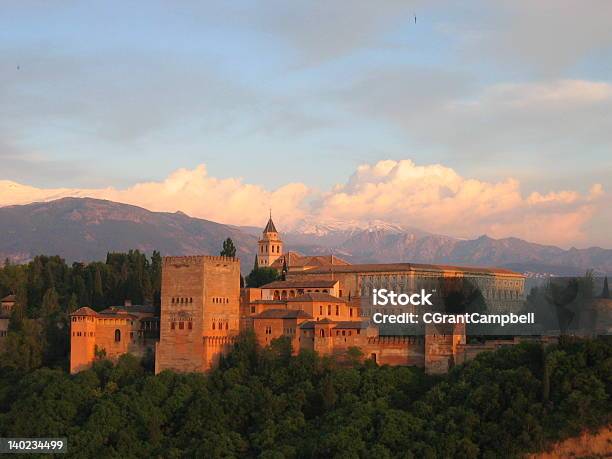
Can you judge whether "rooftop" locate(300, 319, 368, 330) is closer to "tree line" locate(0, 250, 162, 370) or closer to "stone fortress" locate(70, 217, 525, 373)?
"stone fortress" locate(70, 217, 525, 373)

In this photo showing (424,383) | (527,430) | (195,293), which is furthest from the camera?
(195,293)

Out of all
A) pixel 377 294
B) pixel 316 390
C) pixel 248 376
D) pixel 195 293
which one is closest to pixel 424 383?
pixel 316 390

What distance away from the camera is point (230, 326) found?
198 ft

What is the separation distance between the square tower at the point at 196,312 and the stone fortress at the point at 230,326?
0.17 ft

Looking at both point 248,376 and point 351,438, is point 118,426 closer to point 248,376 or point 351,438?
point 248,376

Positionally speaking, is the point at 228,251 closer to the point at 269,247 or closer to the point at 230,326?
the point at 230,326

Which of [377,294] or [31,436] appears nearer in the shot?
[31,436]

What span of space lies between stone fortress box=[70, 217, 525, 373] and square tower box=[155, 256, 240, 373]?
5 cm

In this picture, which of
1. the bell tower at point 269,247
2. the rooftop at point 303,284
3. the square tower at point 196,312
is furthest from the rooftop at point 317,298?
the bell tower at point 269,247

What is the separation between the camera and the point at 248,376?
189 feet

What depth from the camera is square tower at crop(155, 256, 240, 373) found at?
5922 cm

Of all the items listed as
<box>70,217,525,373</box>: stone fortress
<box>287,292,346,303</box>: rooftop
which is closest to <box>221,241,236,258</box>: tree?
<box>70,217,525,373</box>: stone fortress

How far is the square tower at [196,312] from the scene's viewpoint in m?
59.2

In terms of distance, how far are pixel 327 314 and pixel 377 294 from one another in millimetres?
12672
